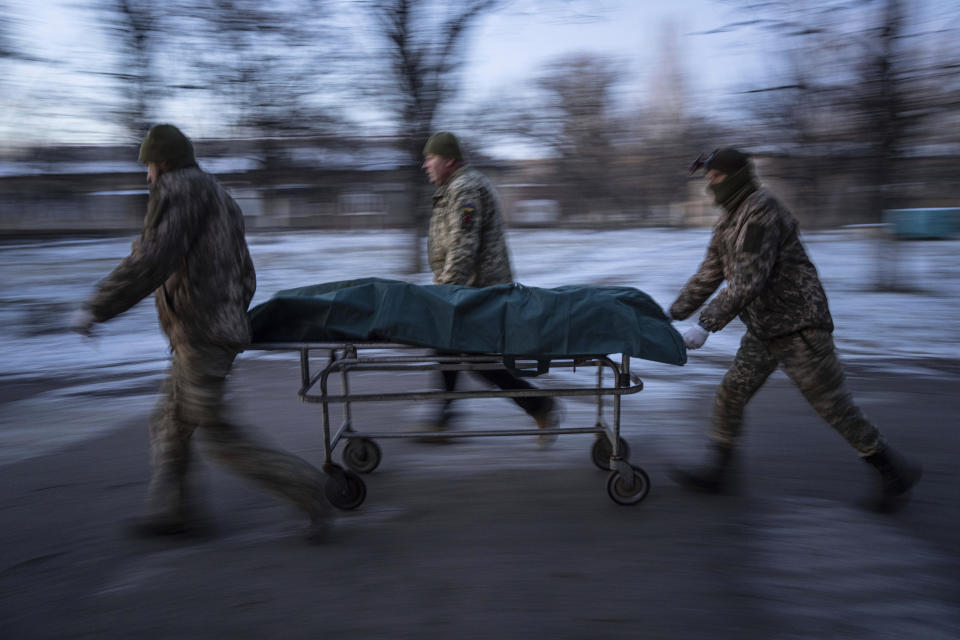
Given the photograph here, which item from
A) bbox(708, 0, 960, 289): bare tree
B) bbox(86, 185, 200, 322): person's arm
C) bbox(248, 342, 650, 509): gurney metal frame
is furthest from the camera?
bbox(708, 0, 960, 289): bare tree

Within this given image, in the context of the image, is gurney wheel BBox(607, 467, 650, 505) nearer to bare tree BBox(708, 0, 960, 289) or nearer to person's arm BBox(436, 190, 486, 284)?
person's arm BBox(436, 190, 486, 284)

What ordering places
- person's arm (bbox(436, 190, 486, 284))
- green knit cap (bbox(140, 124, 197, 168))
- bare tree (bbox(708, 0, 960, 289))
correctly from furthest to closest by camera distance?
bare tree (bbox(708, 0, 960, 289)) < person's arm (bbox(436, 190, 486, 284)) < green knit cap (bbox(140, 124, 197, 168))

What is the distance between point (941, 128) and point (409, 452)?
10.5 m

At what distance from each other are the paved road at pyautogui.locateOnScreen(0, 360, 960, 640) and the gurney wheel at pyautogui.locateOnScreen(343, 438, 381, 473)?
16cm

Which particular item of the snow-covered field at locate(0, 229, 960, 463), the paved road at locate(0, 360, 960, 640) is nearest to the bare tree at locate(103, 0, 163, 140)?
the snow-covered field at locate(0, 229, 960, 463)

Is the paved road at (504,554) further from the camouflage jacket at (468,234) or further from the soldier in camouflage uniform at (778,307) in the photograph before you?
the camouflage jacket at (468,234)

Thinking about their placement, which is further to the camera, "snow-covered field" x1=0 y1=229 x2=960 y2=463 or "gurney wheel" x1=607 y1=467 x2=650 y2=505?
"snow-covered field" x1=0 y1=229 x2=960 y2=463

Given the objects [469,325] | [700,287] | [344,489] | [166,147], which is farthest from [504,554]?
[166,147]

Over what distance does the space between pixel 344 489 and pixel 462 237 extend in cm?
163

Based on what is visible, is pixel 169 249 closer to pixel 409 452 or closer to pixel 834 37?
pixel 409 452

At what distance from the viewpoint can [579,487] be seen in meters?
4.05

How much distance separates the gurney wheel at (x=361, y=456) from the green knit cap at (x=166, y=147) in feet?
6.49

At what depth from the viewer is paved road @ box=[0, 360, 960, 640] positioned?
2.72 m

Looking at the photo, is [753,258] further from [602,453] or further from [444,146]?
[444,146]
